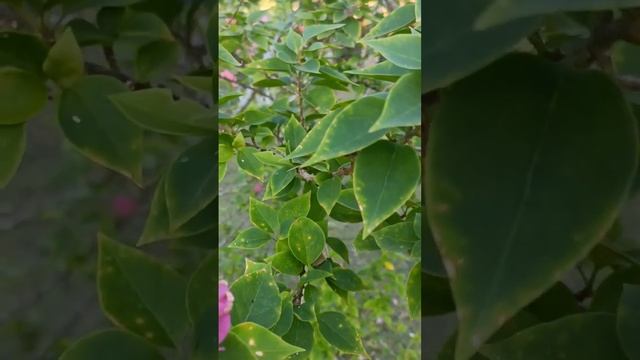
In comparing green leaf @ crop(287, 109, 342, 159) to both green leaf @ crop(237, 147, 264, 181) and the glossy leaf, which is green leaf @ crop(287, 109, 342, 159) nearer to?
the glossy leaf

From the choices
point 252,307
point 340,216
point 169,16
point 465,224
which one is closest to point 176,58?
point 169,16

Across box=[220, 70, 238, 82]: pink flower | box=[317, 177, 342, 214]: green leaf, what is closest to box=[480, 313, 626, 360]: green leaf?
box=[317, 177, 342, 214]: green leaf

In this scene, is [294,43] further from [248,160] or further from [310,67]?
[248,160]

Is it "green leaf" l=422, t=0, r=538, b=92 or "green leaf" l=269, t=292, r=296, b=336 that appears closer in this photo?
"green leaf" l=422, t=0, r=538, b=92

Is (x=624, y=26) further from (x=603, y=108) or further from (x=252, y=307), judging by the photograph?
(x=252, y=307)

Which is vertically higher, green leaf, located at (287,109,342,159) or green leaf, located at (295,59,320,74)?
green leaf, located at (287,109,342,159)

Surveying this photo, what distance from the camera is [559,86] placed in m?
0.16

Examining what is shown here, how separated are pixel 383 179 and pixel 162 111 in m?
0.18

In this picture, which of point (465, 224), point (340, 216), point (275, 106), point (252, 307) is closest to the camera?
point (465, 224)

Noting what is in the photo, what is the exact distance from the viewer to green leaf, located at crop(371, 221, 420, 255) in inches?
23.8

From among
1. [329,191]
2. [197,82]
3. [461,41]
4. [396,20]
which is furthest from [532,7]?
[329,191]

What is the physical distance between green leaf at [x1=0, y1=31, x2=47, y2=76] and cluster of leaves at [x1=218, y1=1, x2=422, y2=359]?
115 millimetres

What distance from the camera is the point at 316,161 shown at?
14.7 inches

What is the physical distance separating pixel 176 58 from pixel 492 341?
14cm
